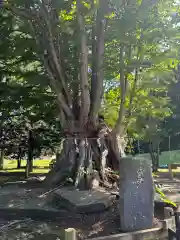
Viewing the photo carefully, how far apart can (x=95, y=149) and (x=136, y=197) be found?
4127 millimetres

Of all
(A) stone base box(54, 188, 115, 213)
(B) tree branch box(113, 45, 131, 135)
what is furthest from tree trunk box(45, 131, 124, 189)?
(B) tree branch box(113, 45, 131, 135)

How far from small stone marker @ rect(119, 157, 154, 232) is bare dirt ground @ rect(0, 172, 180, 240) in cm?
27

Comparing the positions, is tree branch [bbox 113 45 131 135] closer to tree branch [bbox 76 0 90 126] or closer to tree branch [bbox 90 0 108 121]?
tree branch [bbox 90 0 108 121]

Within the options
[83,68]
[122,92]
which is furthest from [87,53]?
[122,92]

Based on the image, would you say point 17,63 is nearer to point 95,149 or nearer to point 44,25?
point 44,25

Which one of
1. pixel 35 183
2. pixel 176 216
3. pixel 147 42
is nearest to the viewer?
pixel 176 216

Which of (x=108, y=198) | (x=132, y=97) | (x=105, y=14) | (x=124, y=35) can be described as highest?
(x=105, y=14)

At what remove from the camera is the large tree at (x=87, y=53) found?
780 centimetres

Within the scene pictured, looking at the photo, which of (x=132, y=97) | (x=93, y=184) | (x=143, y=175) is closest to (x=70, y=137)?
(x=93, y=184)

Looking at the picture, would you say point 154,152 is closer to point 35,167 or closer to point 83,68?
point 35,167

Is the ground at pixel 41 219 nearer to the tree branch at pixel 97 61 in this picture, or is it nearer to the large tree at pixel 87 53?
the large tree at pixel 87 53

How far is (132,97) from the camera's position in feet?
31.1

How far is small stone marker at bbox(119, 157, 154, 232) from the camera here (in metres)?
4.69

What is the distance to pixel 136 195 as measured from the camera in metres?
4.76
